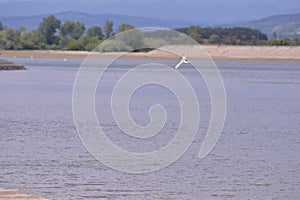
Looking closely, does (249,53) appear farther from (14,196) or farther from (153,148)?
(14,196)

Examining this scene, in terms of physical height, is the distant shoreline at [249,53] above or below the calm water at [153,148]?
below

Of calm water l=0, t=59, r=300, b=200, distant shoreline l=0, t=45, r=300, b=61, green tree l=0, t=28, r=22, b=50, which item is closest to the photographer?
calm water l=0, t=59, r=300, b=200

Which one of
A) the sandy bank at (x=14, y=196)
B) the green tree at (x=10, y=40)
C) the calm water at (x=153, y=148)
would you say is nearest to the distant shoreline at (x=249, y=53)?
the green tree at (x=10, y=40)

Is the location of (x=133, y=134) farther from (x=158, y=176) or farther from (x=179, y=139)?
(x=158, y=176)

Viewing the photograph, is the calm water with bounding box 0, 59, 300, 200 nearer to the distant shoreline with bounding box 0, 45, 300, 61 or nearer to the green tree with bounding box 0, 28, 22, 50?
the distant shoreline with bounding box 0, 45, 300, 61

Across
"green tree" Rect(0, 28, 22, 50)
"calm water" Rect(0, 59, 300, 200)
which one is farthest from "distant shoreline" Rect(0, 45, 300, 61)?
"calm water" Rect(0, 59, 300, 200)

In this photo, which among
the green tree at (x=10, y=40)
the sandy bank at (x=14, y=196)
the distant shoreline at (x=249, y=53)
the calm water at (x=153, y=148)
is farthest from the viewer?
the green tree at (x=10, y=40)

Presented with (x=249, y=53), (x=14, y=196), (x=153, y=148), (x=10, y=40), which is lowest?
(x=249, y=53)

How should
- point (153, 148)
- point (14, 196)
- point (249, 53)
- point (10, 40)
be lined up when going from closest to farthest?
1. point (14, 196)
2. point (153, 148)
3. point (249, 53)
4. point (10, 40)

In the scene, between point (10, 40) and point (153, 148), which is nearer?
point (153, 148)

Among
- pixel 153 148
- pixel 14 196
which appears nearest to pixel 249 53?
pixel 153 148

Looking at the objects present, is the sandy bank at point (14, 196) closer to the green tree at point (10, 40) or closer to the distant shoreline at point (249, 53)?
the distant shoreline at point (249, 53)

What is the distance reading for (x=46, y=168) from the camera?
23.7 meters

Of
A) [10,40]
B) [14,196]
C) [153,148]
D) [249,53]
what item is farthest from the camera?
[10,40]
